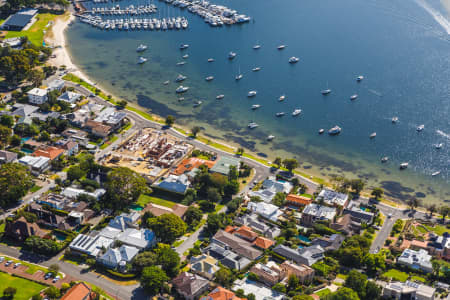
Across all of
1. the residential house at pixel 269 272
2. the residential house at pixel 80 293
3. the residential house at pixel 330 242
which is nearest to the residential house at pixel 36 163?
the residential house at pixel 80 293

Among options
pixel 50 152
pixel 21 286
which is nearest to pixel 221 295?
pixel 21 286

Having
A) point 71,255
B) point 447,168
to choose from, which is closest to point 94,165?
point 71,255

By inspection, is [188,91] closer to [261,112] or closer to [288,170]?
[261,112]

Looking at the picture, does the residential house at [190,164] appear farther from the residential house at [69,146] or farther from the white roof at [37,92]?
the white roof at [37,92]

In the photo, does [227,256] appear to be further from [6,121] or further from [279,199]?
[6,121]

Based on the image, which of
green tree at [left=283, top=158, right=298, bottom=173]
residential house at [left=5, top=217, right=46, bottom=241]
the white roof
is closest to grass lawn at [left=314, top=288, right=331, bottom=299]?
green tree at [left=283, top=158, right=298, bottom=173]
